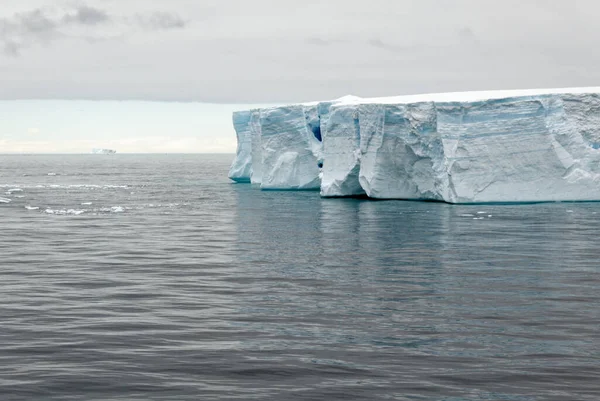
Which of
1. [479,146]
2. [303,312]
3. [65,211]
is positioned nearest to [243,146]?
[65,211]

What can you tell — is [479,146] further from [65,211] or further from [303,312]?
[303,312]

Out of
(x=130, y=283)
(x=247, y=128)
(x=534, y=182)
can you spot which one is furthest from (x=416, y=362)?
(x=247, y=128)

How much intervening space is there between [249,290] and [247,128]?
36.7 meters

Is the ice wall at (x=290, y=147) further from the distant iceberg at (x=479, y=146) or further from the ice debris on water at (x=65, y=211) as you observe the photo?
the ice debris on water at (x=65, y=211)

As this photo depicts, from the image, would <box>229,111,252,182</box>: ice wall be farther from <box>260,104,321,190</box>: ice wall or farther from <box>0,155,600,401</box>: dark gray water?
<box>0,155,600,401</box>: dark gray water

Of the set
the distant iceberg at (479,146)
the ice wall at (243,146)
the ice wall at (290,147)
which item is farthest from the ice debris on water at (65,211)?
the ice wall at (243,146)

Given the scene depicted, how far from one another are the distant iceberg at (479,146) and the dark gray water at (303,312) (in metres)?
6.26

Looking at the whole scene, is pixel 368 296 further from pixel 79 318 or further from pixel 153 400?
pixel 153 400

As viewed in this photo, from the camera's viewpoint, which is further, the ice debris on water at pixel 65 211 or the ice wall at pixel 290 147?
the ice wall at pixel 290 147

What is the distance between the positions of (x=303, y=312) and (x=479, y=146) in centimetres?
1911

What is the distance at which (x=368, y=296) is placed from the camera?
12.2 metres

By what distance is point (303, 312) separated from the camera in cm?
1098

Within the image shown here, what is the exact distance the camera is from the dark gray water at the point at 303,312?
25.5 feet

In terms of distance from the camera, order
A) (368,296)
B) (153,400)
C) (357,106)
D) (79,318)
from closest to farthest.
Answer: (153,400)
(79,318)
(368,296)
(357,106)
